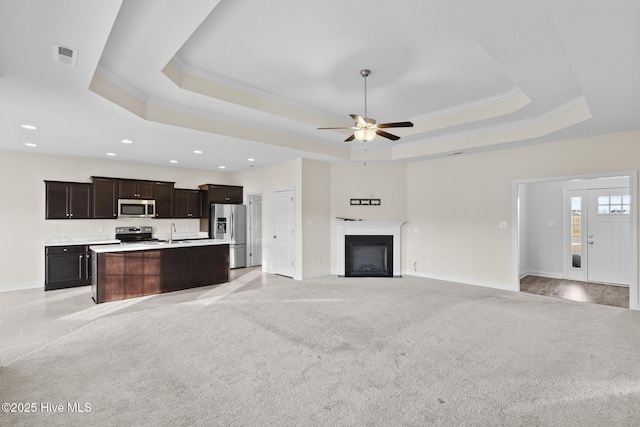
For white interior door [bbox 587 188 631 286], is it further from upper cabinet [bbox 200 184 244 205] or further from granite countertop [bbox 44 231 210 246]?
granite countertop [bbox 44 231 210 246]

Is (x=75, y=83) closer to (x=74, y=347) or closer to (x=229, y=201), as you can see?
(x=74, y=347)

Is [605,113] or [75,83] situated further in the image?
[605,113]

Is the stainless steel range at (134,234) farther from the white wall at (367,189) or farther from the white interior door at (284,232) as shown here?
the white wall at (367,189)

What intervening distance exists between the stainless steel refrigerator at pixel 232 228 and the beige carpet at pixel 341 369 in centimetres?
337

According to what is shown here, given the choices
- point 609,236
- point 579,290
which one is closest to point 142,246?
point 579,290

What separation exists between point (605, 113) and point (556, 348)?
2801 millimetres

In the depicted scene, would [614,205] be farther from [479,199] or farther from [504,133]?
[504,133]

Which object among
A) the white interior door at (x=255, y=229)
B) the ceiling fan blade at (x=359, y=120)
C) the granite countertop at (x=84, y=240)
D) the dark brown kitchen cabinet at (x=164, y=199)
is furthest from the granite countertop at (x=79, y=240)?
the ceiling fan blade at (x=359, y=120)

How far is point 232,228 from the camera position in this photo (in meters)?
7.75

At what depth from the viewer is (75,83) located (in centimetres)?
288

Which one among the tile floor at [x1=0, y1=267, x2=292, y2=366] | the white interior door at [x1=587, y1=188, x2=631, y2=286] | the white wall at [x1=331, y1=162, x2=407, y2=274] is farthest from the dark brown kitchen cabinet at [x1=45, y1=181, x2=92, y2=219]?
the white interior door at [x1=587, y1=188, x2=631, y2=286]

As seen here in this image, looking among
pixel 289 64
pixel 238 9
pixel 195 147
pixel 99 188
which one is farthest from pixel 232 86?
pixel 99 188

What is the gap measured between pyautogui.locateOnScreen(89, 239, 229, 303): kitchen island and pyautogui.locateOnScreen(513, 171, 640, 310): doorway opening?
5624mm

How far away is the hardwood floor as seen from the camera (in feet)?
16.3
